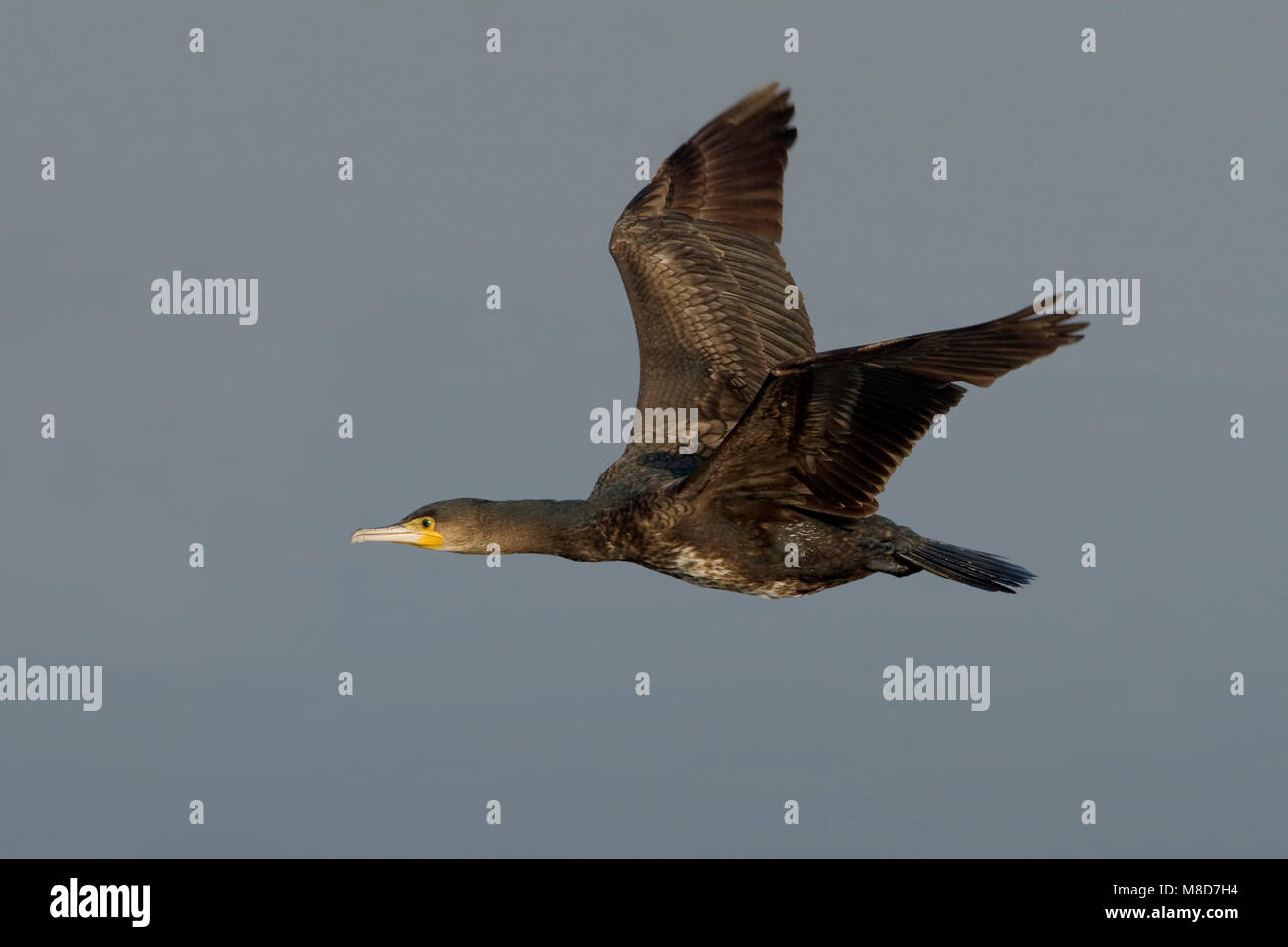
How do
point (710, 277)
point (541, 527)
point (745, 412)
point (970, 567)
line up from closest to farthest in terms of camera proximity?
point (745, 412) < point (970, 567) < point (541, 527) < point (710, 277)

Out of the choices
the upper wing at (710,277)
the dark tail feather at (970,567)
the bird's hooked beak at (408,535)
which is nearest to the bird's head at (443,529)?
the bird's hooked beak at (408,535)

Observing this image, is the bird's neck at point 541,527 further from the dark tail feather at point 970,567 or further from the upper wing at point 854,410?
the dark tail feather at point 970,567

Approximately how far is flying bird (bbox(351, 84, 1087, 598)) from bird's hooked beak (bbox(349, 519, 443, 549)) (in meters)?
0.01

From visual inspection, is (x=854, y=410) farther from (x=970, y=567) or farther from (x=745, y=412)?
(x=970, y=567)

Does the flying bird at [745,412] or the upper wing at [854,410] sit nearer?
the upper wing at [854,410]

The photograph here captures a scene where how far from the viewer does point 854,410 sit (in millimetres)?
12883

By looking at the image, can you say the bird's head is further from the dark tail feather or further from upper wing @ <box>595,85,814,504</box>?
the dark tail feather

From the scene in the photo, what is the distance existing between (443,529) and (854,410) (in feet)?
9.90

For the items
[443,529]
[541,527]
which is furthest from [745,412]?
[443,529]

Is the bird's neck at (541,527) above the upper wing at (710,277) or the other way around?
the other way around

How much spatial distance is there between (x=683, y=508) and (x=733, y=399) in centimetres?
215

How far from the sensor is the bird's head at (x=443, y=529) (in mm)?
13977

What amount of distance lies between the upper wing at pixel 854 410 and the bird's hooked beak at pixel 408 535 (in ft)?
5.69

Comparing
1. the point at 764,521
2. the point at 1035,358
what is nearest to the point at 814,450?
the point at 764,521
